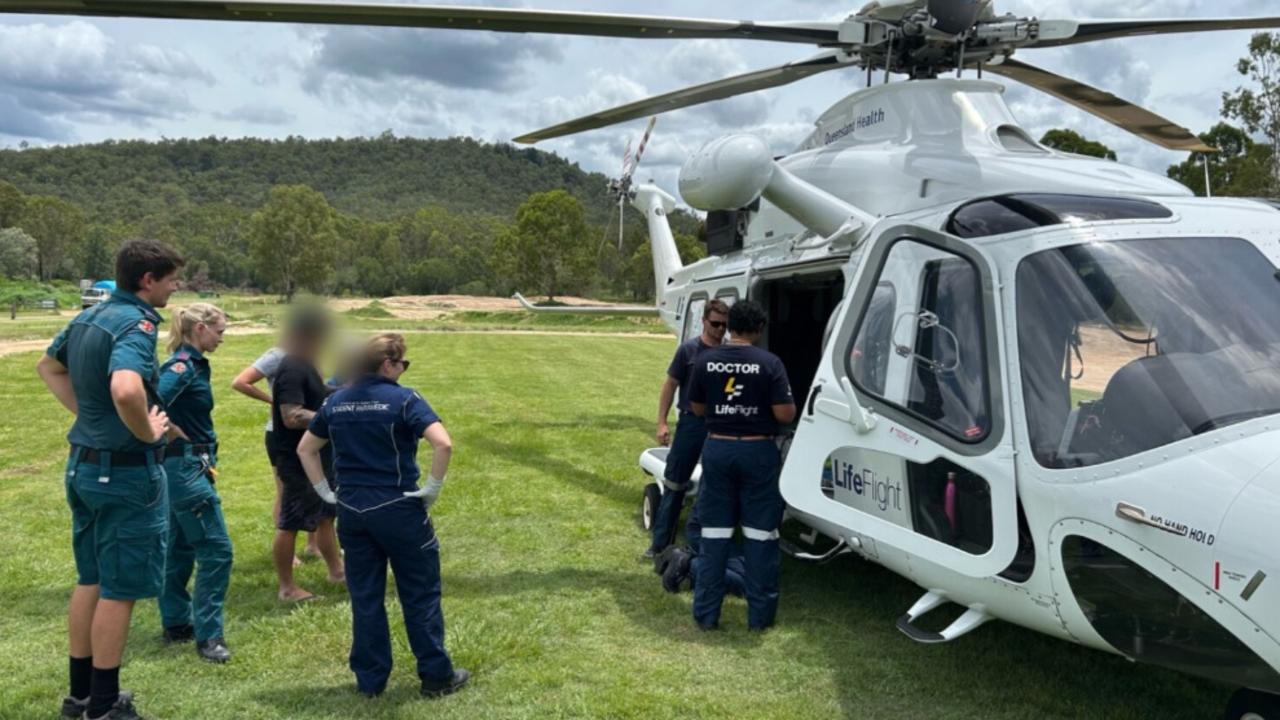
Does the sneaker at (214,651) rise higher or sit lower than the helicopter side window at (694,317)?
lower

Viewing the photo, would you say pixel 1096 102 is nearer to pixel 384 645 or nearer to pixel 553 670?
pixel 553 670

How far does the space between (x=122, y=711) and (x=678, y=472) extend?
3.37 metres

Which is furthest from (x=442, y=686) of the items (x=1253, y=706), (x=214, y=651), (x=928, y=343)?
(x=1253, y=706)

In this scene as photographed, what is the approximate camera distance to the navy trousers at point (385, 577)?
3.80m

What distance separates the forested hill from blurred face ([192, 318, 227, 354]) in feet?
430

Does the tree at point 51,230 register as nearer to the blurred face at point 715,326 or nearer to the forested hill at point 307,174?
the forested hill at point 307,174

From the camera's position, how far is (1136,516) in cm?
290

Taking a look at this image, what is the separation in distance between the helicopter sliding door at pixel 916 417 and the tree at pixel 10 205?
107 meters

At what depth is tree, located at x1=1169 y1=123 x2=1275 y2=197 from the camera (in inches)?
1171

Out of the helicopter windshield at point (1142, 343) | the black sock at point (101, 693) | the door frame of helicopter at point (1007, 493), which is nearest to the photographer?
the door frame of helicopter at point (1007, 493)

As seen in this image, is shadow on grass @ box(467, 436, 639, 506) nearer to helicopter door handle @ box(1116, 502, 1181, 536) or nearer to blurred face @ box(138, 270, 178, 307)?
blurred face @ box(138, 270, 178, 307)

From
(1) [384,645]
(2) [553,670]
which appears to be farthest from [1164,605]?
(1) [384,645]

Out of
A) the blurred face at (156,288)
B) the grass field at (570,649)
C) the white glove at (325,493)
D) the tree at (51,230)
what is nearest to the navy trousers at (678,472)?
the grass field at (570,649)

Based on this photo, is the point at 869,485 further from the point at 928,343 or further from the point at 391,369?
the point at 391,369
